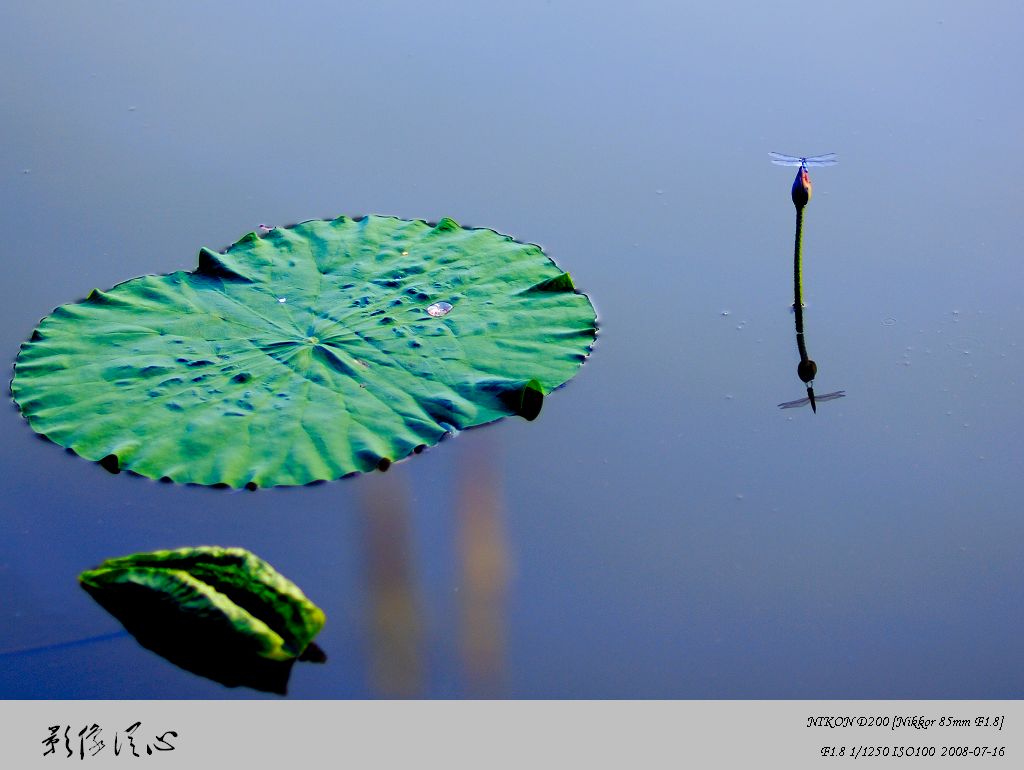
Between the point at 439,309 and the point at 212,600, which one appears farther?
the point at 439,309

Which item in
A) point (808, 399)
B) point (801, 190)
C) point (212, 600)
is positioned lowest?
point (212, 600)

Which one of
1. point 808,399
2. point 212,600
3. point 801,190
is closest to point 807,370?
point 808,399

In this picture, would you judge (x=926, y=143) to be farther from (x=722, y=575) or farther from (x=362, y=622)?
(x=362, y=622)

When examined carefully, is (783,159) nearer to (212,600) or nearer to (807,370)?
(807,370)

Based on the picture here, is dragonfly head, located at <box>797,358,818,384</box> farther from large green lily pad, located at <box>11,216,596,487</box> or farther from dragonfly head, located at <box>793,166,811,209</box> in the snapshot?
large green lily pad, located at <box>11,216,596,487</box>

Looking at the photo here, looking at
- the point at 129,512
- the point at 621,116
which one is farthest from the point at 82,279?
the point at 621,116

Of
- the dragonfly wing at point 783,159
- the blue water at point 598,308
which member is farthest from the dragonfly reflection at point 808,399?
the dragonfly wing at point 783,159

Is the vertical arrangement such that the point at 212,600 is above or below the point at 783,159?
below
